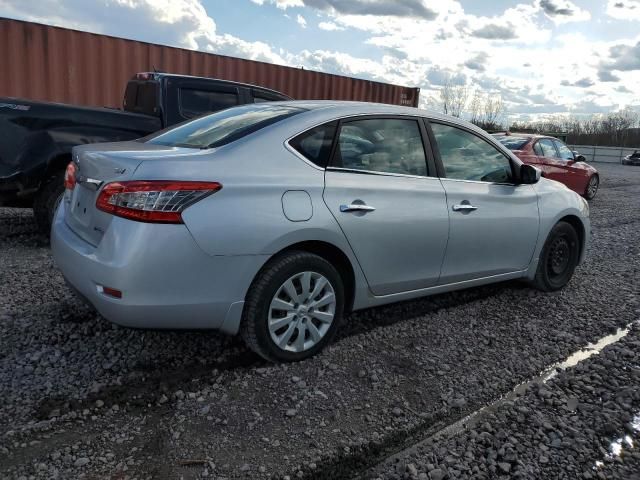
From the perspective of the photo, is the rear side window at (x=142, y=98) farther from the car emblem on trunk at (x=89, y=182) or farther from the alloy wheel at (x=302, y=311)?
the alloy wheel at (x=302, y=311)

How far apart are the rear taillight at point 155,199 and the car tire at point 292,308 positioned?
1.92 feet

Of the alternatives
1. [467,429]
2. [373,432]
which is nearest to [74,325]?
[373,432]

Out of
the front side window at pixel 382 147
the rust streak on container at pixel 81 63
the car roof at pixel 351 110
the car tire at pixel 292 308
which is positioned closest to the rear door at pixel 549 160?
the rust streak on container at pixel 81 63

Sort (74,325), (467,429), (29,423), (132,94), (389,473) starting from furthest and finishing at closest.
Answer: (132,94)
(74,325)
(467,429)
(29,423)
(389,473)

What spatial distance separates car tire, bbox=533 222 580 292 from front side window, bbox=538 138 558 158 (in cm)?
634

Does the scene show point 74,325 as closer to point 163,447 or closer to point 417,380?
point 163,447

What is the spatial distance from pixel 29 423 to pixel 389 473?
168 cm

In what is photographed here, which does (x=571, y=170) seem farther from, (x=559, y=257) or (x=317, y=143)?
(x=317, y=143)

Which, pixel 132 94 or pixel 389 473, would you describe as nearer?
pixel 389 473

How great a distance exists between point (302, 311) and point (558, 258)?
2.89 metres

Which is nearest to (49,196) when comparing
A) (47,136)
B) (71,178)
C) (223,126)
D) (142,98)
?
(47,136)

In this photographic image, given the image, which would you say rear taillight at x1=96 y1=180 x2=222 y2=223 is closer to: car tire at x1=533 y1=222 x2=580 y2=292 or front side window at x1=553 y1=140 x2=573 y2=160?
car tire at x1=533 y1=222 x2=580 y2=292

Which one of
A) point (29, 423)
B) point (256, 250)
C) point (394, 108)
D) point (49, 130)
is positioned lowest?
point (29, 423)

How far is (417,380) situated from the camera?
3176 mm
